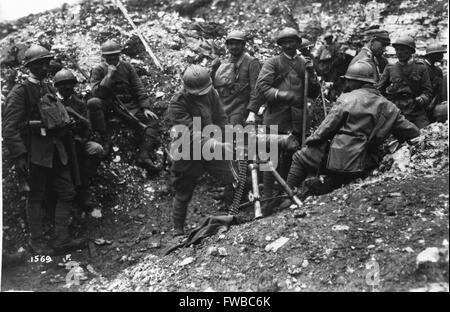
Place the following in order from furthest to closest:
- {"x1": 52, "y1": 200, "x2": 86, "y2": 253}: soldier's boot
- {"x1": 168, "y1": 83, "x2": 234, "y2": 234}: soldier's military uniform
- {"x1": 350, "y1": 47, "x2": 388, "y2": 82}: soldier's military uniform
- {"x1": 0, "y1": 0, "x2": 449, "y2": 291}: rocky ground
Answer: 1. {"x1": 350, "y1": 47, "x2": 388, "y2": 82}: soldier's military uniform
2. {"x1": 52, "y1": 200, "x2": 86, "y2": 253}: soldier's boot
3. {"x1": 168, "y1": 83, "x2": 234, "y2": 234}: soldier's military uniform
4. {"x1": 0, "y1": 0, "x2": 449, "y2": 291}: rocky ground

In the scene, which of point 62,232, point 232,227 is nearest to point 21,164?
point 62,232

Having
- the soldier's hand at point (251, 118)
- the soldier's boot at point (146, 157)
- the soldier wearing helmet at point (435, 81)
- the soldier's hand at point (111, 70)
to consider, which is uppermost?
the soldier's hand at point (111, 70)

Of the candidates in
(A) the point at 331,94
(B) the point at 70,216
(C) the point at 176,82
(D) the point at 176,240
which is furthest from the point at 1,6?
(A) the point at 331,94

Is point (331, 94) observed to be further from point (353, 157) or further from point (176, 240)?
point (176, 240)

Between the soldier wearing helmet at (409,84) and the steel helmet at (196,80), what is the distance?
2598 millimetres

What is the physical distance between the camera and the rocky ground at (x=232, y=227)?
3.85 meters

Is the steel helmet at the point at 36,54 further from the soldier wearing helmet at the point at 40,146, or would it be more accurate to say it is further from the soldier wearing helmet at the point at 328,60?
the soldier wearing helmet at the point at 328,60

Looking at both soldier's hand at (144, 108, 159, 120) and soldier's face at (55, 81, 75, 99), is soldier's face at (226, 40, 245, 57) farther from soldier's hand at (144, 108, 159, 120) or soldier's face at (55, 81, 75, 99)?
soldier's face at (55, 81, 75, 99)

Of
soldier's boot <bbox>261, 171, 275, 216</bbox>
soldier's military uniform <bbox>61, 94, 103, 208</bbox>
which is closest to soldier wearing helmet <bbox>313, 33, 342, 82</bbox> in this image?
soldier's boot <bbox>261, 171, 275, 216</bbox>

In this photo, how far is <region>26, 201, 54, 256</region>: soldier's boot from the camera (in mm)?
5328

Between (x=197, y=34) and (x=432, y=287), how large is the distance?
6.52 m

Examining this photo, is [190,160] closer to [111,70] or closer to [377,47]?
[111,70]

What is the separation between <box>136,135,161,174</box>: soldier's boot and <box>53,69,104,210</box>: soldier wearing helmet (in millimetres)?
763

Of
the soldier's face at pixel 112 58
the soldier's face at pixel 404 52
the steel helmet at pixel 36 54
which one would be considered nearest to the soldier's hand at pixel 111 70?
the soldier's face at pixel 112 58
